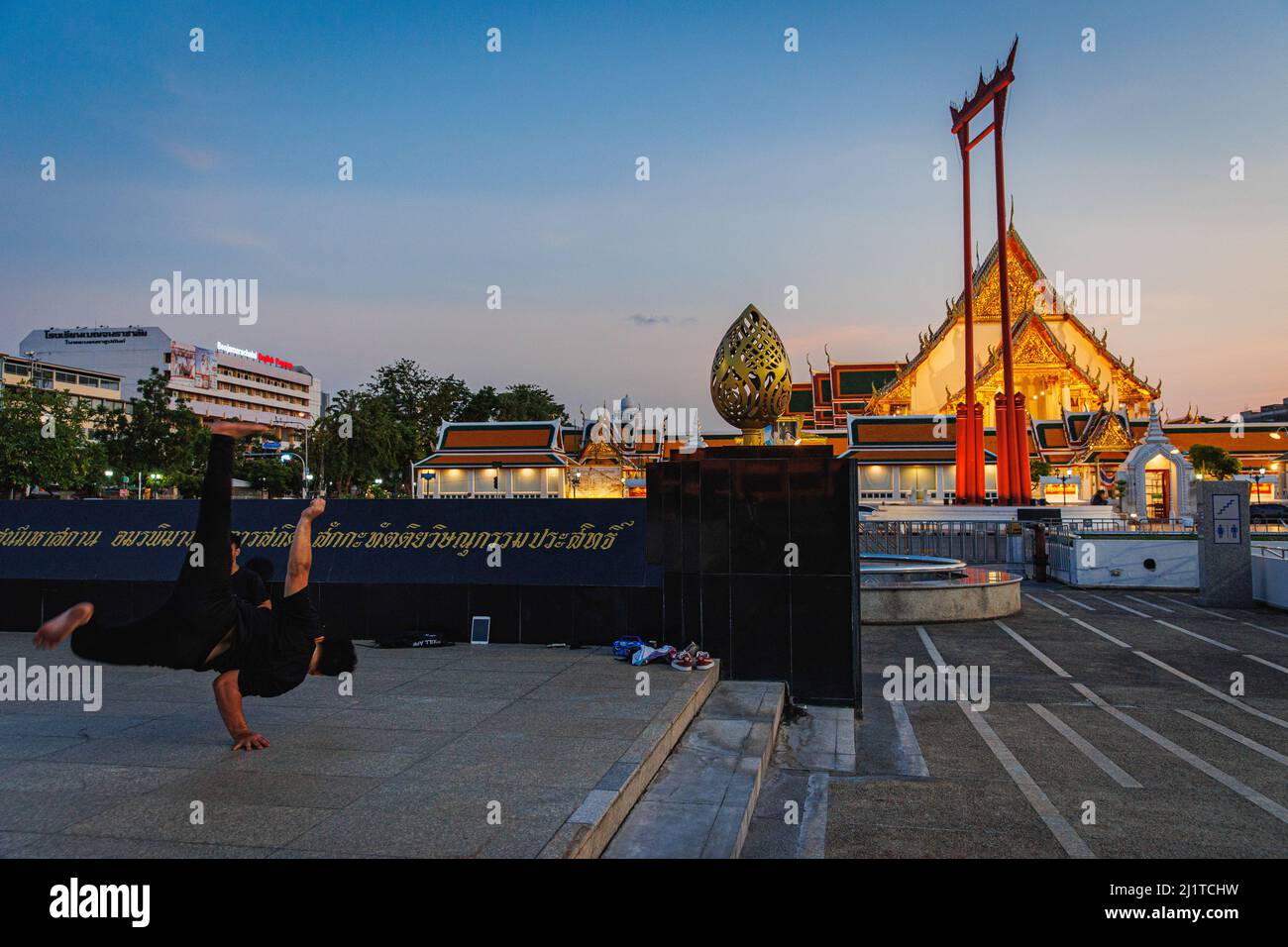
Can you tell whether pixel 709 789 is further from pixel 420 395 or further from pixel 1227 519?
pixel 420 395

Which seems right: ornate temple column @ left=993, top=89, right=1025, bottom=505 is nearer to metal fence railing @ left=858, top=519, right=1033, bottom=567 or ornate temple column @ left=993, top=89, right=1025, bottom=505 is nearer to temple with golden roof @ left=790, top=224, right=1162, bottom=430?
metal fence railing @ left=858, top=519, right=1033, bottom=567

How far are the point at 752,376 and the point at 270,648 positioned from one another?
6.73 metres

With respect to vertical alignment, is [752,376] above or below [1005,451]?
below

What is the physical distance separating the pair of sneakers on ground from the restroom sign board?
16.3 metres

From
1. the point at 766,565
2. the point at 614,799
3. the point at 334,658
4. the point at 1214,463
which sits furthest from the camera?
the point at 1214,463

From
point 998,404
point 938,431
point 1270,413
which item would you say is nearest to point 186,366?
point 938,431

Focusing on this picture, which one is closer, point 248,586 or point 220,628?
point 220,628

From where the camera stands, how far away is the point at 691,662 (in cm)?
984

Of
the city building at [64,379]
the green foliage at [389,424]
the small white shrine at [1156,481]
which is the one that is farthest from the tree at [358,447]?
the small white shrine at [1156,481]

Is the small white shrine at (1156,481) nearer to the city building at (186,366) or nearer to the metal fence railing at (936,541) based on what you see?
the metal fence railing at (936,541)

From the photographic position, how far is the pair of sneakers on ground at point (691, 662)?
9828 mm

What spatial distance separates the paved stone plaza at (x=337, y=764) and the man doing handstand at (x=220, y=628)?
0.56 metres
